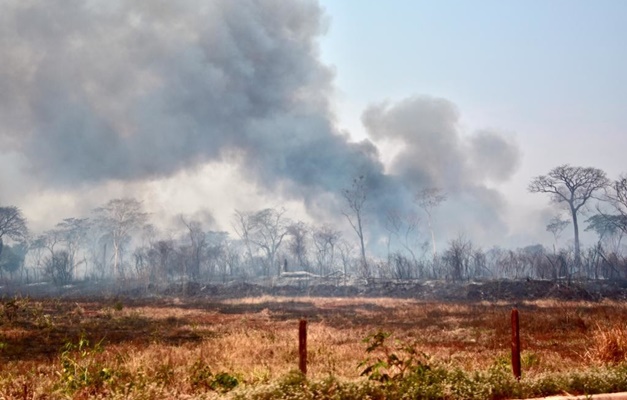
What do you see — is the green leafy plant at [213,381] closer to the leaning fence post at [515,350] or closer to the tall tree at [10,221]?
the leaning fence post at [515,350]

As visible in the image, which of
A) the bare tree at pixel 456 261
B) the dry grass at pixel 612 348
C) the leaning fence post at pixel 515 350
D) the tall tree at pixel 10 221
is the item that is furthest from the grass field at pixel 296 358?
the tall tree at pixel 10 221

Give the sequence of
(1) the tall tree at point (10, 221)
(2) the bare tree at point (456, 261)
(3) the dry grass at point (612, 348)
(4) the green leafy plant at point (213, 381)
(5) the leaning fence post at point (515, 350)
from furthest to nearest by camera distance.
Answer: (1) the tall tree at point (10, 221)
(2) the bare tree at point (456, 261)
(3) the dry grass at point (612, 348)
(5) the leaning fence post at point (515, 350)
(4) the green leafy plant at point (213, 381)

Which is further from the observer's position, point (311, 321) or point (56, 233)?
point (56, 233)

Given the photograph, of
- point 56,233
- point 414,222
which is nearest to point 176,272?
point 56,233

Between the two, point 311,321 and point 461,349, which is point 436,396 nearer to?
point 461,349

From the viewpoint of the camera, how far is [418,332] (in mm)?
18859

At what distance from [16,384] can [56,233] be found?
312 feet

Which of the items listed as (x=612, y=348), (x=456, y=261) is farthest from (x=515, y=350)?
(x=456, y=261)

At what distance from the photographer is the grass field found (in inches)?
302

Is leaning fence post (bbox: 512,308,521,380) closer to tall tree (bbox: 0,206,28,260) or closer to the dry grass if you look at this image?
the dry grass

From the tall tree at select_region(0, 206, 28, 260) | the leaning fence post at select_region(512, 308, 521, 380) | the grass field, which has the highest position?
the tall tree at select_region(0, 206, 28, 260)

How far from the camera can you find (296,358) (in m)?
12.6

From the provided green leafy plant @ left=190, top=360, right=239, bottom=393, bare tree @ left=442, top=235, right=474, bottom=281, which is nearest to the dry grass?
green leafy plant @ left=190, top=360, right=239, bottom=393

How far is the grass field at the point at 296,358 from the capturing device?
7660 mm
